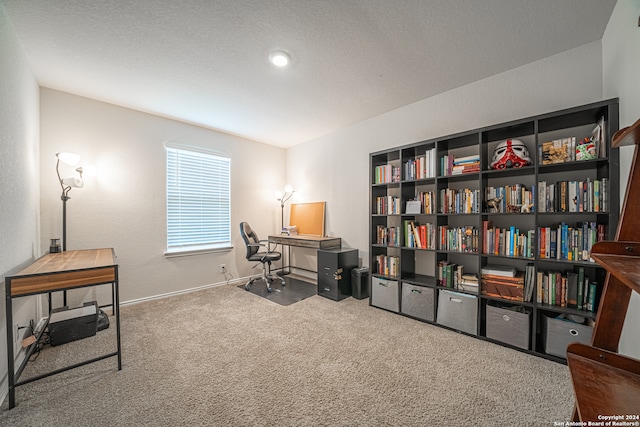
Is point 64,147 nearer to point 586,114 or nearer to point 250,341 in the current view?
point 250,341

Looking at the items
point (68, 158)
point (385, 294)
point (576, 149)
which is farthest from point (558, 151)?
point (68, 158)

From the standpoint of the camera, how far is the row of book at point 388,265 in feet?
9.65

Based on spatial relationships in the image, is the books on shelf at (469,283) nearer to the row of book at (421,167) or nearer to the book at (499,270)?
the book at (499,270)

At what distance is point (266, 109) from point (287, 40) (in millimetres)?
1323

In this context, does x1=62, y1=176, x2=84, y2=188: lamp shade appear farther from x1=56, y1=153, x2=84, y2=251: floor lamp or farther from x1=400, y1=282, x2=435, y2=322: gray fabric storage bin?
x1=400, y1=282, x2=435, y2=322: gray fabric storage bin

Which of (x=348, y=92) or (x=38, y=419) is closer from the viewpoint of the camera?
(x=38, y=419)

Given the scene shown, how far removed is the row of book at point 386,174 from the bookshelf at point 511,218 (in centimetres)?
1

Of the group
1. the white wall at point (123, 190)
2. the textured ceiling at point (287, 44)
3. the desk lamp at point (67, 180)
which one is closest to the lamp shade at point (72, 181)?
the desk lamp at point (67, 180)

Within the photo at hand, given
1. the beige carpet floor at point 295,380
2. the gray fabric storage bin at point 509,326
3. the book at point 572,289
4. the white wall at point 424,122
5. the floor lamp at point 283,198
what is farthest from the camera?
the floor lamp at point 283,198

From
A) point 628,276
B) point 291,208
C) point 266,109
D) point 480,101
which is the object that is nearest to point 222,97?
point 266,109

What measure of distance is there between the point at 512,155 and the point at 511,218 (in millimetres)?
613

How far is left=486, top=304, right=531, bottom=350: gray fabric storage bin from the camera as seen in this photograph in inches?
78.7

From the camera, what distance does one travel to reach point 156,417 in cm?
140

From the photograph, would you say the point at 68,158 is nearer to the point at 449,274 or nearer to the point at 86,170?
the point at 86,170
